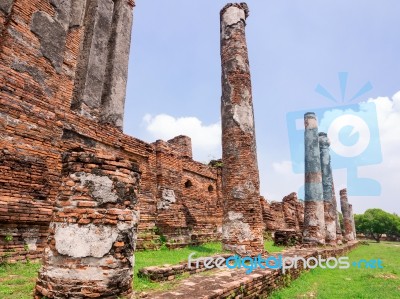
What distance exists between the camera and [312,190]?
16.3 m

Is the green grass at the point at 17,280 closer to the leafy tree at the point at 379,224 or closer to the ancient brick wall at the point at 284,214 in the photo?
the ancient brick wall at the point at 284,214

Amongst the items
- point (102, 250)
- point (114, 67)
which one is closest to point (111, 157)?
point (102, 250)

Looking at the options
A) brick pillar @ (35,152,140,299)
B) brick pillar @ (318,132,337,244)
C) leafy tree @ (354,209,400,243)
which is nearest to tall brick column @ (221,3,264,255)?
brick pillar @ (35,152,140,299)

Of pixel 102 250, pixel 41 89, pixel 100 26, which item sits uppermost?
pixel 100 26

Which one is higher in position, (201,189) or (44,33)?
(44,33)

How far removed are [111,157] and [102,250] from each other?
1075 mm

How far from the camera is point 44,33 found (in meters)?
6.66

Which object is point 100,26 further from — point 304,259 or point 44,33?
point 304,259

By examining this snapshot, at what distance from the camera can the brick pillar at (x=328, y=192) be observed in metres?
17.9

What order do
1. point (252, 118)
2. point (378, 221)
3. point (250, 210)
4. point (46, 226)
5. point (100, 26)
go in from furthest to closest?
1. point (378, 221)
2. point (100, 26)
3. point (252, 118)
4. point (250, 210)
5. point (46, 226)

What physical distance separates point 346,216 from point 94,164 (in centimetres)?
2815

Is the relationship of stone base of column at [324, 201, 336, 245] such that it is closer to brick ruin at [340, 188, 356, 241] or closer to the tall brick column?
brick ruin at [340, 188, 356, 241]

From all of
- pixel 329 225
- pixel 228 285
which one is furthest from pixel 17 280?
pixel 329 225

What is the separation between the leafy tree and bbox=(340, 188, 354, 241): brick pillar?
1955 centimetres
